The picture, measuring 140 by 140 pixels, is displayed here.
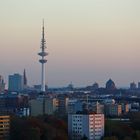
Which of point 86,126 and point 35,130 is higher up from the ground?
point 86,126

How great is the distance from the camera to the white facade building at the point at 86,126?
24781 mm

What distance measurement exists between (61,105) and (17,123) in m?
18.8

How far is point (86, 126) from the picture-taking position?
2534 cm

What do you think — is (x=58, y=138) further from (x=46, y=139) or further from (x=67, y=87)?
(x=67, y=87)

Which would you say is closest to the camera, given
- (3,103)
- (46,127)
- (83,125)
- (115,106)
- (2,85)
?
(46,127)

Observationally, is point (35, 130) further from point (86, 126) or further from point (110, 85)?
point (110, 85)

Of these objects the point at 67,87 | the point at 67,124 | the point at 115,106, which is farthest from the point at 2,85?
the point at 67,124

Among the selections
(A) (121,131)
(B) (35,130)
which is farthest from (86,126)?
(B) (35,130)

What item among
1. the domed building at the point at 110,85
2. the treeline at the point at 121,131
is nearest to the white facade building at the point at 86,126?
the treeline at the point at 121,131

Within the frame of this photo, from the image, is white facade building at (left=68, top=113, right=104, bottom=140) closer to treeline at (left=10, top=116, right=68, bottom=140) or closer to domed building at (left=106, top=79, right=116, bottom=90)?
treeline at (left=10, top=116, right=68, bottom=140)

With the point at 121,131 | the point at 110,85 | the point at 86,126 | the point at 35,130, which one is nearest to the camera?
the point at 35,130

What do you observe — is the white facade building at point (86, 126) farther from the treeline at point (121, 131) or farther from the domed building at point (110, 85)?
the domed building at point (110, 85)

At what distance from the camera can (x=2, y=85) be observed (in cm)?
6372

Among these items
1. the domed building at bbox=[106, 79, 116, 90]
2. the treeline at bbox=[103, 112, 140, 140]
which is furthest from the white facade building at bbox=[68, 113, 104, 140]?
the domed building at bbox=[106, 79, 116, 90]
